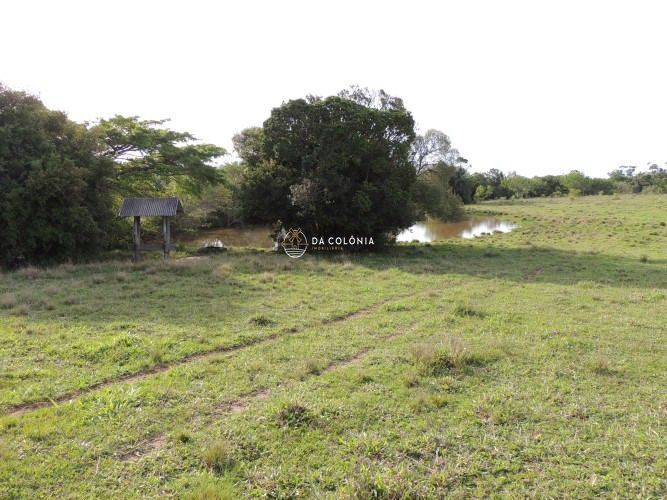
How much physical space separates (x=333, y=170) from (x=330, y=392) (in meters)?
15.8

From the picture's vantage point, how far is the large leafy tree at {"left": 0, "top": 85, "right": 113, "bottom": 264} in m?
16.9

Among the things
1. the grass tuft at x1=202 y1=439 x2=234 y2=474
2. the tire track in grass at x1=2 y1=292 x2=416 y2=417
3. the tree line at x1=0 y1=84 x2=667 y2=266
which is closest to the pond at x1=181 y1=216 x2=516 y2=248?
the tree line at x1=0 y1=84 x2=667 y2=266

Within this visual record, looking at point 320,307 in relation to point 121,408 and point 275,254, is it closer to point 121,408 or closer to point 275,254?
point 121,408

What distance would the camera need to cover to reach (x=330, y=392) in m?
5.78

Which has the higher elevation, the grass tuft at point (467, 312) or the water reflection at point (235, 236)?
the water reflection at point (235, 236)

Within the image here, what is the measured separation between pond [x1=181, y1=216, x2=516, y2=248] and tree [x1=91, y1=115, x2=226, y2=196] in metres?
7.50

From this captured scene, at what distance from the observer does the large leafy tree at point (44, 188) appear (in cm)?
1694

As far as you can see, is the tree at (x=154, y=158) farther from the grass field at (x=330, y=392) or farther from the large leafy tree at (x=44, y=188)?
the grass field at (x=330, y=392)

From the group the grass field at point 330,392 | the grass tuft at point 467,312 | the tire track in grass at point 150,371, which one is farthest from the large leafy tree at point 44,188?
the grass tuft at point 467,312

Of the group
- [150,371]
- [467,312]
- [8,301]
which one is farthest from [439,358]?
[8,301]

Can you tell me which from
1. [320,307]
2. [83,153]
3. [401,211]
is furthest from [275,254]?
[320,307]

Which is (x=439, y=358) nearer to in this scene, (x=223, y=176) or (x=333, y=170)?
(x=333, y=170)

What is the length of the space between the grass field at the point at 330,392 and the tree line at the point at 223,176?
6035 mm

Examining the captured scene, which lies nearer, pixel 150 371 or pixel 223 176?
pixel 150 371
